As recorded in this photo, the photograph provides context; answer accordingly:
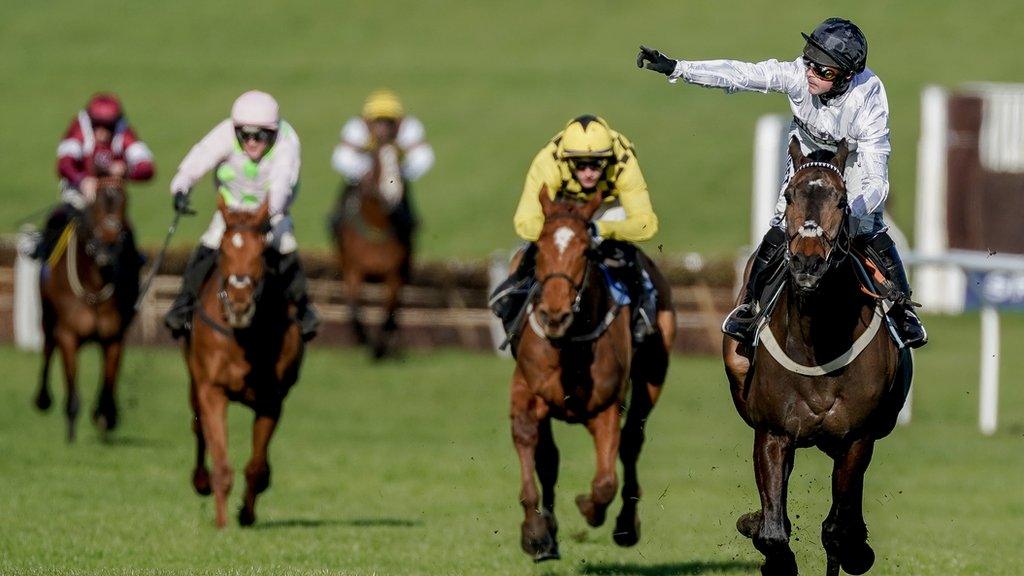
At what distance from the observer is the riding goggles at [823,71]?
26.1 ft

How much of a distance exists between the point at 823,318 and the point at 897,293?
14.1 inches

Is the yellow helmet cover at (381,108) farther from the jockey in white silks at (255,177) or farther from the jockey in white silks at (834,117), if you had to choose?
the jockey in white silks at (834,117)

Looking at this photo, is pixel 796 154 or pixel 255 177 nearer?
pixel 796 154

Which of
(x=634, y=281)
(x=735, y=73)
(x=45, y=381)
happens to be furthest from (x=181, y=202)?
(x=45, y=381)

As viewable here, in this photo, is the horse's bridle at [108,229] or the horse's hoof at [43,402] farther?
the horse's hoof at [43,402]

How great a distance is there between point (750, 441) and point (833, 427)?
8.45 meters

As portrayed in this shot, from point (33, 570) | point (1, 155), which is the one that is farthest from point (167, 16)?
point (33, 570)

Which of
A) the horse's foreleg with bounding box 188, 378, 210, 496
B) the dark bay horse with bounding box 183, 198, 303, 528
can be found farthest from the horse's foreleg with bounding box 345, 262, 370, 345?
the dark bay horse with bounding box 183, 198, 303, 528

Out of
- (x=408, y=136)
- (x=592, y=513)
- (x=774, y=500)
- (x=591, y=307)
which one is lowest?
(x=592, y=513)

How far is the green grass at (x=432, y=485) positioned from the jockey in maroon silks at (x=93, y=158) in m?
1.69

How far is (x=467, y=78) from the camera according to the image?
43.9 metres

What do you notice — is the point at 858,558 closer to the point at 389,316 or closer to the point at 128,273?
the point at 128,273

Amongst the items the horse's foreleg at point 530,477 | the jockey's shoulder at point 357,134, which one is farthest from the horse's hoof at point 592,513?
the jockey's shoulder at point 357,134

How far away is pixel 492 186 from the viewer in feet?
118
